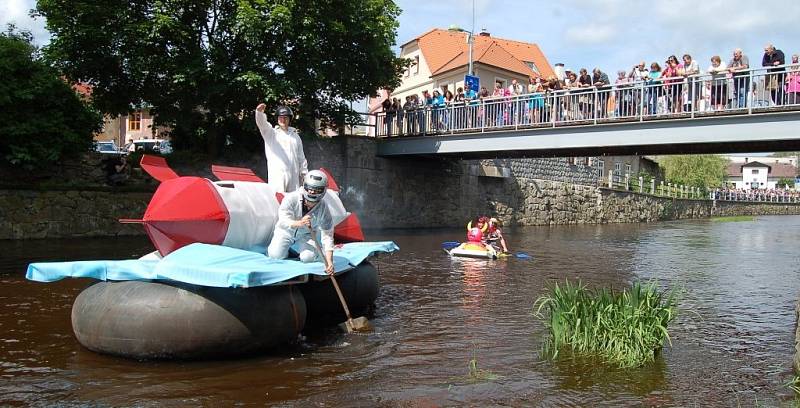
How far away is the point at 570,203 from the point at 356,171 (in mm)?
15481

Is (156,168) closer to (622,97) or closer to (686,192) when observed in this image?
(622,97)

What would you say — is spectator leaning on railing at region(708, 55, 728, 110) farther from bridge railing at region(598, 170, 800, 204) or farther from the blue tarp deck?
bridge railing at region(598, 170, 800, 204)

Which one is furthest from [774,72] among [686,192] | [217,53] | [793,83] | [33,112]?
[686,192]

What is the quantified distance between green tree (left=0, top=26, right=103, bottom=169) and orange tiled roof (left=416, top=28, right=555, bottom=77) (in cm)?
2807

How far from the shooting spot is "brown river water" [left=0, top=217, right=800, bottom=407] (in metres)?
5.97

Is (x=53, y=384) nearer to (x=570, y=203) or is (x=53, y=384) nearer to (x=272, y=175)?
(x=272, y=175)

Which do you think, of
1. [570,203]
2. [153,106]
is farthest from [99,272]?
[570,203]

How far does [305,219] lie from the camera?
781 centimetres

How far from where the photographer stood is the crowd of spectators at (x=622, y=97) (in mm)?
15867

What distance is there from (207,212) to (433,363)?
3.00 metres

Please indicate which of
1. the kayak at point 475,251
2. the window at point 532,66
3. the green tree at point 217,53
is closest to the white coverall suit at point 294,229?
the kayak at point 475,251

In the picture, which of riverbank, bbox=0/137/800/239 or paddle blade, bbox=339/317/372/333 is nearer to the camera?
paddle blade, bbox=339/317/372/333

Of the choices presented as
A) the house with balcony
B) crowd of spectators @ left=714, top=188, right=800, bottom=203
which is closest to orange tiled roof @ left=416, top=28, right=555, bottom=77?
crowd of spectators @ left=714, top=188, right=800, bottom=203

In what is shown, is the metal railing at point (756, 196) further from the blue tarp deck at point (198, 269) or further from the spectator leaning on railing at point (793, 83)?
the blue tarp deck at point (198, 269)
